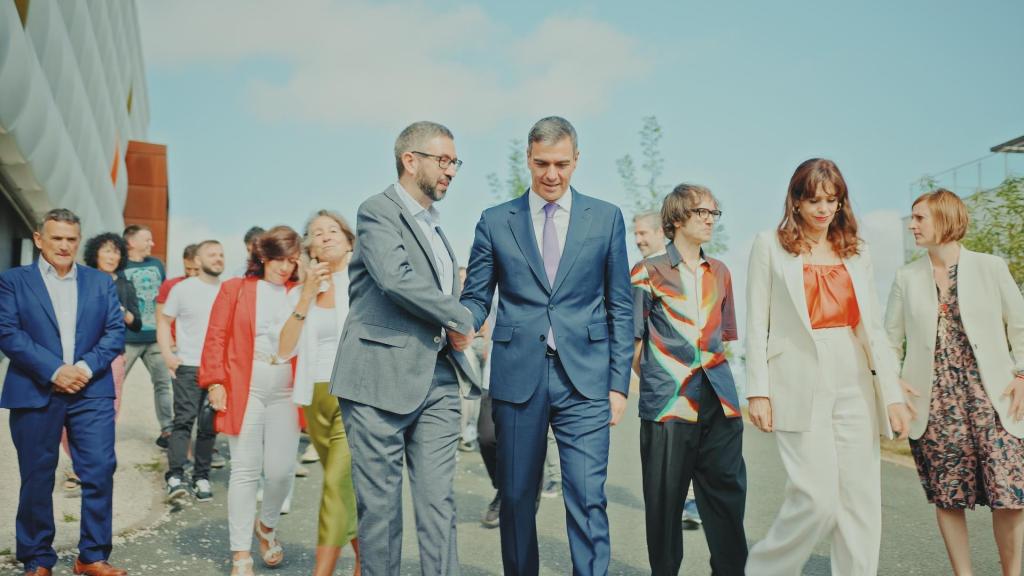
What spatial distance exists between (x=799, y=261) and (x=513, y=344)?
1.51m

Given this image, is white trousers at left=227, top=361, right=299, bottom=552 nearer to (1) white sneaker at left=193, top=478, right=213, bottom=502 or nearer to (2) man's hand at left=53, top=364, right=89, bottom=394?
(2) man's hand at left=53, top=364, right=89, bottom=394

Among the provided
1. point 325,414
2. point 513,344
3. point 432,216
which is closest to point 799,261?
point 513,344

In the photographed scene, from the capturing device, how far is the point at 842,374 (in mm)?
4145

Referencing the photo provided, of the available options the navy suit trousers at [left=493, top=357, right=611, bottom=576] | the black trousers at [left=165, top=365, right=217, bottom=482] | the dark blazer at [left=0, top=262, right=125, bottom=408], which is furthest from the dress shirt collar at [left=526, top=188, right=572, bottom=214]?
the black trousers at [left=165, top=365, right=217, bottom=482]

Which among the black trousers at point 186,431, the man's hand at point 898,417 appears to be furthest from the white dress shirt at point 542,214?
the black trousers at point 186,431

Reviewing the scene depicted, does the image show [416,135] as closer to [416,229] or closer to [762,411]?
[416,229]

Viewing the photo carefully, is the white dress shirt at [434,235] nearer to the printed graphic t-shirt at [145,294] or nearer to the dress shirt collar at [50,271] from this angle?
the dress shirt collar at [50,271]

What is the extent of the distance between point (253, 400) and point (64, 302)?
133cm

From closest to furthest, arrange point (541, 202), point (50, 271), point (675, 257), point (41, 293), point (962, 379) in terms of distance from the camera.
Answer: point (541, 202)
point (962, 379)
point (675, 257)
point (41, 293)
point (50, 271)

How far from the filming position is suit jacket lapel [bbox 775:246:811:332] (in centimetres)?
423

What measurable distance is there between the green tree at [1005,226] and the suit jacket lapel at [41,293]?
11.6 metres

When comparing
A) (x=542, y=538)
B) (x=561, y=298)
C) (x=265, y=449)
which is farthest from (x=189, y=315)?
(x=561, y=298)

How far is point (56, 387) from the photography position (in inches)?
206

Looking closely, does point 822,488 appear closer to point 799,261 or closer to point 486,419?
point 799,261
